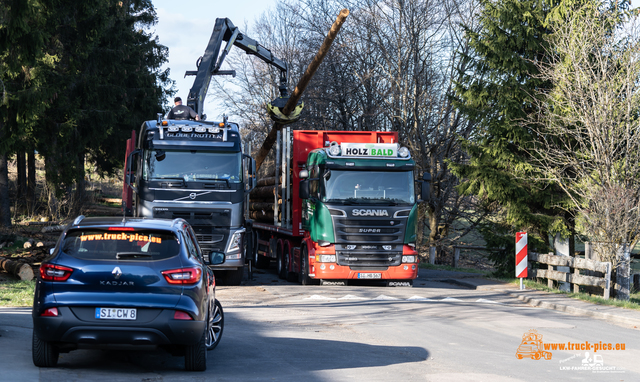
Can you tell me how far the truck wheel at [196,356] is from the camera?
7.21m

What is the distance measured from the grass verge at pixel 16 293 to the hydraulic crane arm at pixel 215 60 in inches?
275

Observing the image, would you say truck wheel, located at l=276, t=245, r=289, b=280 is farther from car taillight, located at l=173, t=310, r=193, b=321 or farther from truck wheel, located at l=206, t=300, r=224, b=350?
car taillight, located at l=173, t=310, r=193, b=321

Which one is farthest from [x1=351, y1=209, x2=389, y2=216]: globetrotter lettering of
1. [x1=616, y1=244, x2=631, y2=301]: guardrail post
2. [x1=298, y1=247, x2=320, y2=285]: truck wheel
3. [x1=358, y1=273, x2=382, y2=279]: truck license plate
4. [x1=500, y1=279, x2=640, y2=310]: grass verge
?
[x1=616, y1=244, x2=631, y2=301]: guardrail post

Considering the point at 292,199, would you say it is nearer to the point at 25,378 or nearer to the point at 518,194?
the point at 518,194

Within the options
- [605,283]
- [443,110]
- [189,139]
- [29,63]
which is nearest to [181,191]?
[189,139]

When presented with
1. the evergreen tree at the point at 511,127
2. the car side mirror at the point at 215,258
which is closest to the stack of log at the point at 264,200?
the evergreen tree at the point at 511,127

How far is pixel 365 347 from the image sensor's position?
9211 mm

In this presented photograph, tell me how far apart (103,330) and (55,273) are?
0.76 metres

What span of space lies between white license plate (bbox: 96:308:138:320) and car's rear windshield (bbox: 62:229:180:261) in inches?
21.7

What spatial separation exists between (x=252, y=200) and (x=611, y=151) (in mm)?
11664

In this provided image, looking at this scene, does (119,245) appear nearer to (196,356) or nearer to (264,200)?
(196,356)

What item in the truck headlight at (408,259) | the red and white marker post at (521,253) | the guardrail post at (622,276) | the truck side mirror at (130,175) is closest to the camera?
the truck side mirror at (130,175)

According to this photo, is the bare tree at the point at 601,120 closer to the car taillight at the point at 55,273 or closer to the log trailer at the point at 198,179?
the log trailer at the point at 198,179

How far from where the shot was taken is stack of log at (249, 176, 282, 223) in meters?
20.9
